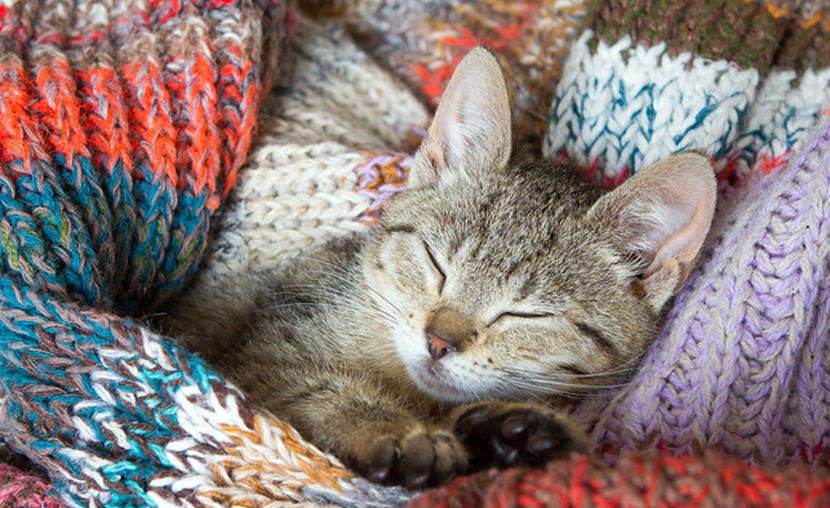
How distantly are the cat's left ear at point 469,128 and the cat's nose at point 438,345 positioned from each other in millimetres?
347

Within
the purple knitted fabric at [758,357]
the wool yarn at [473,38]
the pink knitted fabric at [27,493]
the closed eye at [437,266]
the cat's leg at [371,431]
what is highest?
the wool yarn at [473,38]

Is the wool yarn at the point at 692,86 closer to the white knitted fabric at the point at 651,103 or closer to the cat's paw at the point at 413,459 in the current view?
the white knitted fabric at the point at 651,103

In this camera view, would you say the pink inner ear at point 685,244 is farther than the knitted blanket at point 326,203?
Yes

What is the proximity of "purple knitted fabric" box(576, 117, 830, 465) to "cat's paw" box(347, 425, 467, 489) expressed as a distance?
0.25 m

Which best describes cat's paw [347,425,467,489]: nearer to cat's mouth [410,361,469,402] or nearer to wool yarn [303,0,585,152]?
cat's mouth [410,361,469,402]

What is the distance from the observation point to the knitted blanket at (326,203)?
981 mm

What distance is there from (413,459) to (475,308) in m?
0.28

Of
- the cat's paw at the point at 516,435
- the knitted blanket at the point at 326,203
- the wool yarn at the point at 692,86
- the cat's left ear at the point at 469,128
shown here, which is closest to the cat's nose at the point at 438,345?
the cat's paw at the point at 516,435

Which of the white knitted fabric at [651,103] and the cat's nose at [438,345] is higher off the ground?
the white knitted fabric at [651,103]

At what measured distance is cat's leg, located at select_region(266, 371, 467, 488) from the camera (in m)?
0.93

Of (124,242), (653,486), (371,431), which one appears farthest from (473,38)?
(653,486)

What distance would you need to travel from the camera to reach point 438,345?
1092 mm

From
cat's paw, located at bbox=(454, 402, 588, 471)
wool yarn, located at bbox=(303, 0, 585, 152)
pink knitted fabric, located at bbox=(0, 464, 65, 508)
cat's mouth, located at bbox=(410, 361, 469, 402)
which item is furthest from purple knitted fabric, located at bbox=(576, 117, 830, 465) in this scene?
pink knitted fabric, located at bbox=(0, 464, 65, 508)

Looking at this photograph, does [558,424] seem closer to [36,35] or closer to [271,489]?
[271,489]
